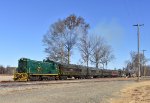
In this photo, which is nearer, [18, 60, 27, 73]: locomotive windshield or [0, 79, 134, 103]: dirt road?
[0, 79, 134, 103]: dirt road

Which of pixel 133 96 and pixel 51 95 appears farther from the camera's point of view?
pixel 133 96

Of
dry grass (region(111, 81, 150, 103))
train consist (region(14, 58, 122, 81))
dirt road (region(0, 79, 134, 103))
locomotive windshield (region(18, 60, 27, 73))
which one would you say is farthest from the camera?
locomotive windshield (region(18, 60, 27, 73))

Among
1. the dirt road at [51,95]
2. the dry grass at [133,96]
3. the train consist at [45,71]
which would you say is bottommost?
the dry grass at [133,96]

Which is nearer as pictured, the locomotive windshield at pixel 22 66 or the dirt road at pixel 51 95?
the dirt road at pixel 51 95

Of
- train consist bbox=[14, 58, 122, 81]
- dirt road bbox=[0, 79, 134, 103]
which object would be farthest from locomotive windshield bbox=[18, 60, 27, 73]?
dirt road bbox=[0, 79, 134, 103]

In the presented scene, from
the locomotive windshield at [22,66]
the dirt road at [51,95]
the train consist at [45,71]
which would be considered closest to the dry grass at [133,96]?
the dirt road at [51,95]

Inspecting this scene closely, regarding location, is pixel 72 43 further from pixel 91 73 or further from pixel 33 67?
pixel 33 67

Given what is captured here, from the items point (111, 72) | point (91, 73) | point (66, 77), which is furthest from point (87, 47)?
point (66, 77)

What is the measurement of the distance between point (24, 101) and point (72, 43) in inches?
2642

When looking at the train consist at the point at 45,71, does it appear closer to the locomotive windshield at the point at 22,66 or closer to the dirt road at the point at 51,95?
the locomotive windshield at the point at 22,66

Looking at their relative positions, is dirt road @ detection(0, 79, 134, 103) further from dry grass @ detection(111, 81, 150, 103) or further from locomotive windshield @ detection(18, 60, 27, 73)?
locomotive windshield @ detection(18, 60, 27, 73)

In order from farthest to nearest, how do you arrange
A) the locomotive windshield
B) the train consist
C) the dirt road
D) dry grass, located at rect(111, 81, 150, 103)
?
the locomotive windshield < the train consist < dry grass, located at rect(111, 81, 150, 103) < the dirt road

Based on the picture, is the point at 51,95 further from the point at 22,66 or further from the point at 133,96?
the point at 22,66

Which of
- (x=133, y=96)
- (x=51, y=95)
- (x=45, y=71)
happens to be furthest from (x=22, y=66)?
(x=51, y=95)
